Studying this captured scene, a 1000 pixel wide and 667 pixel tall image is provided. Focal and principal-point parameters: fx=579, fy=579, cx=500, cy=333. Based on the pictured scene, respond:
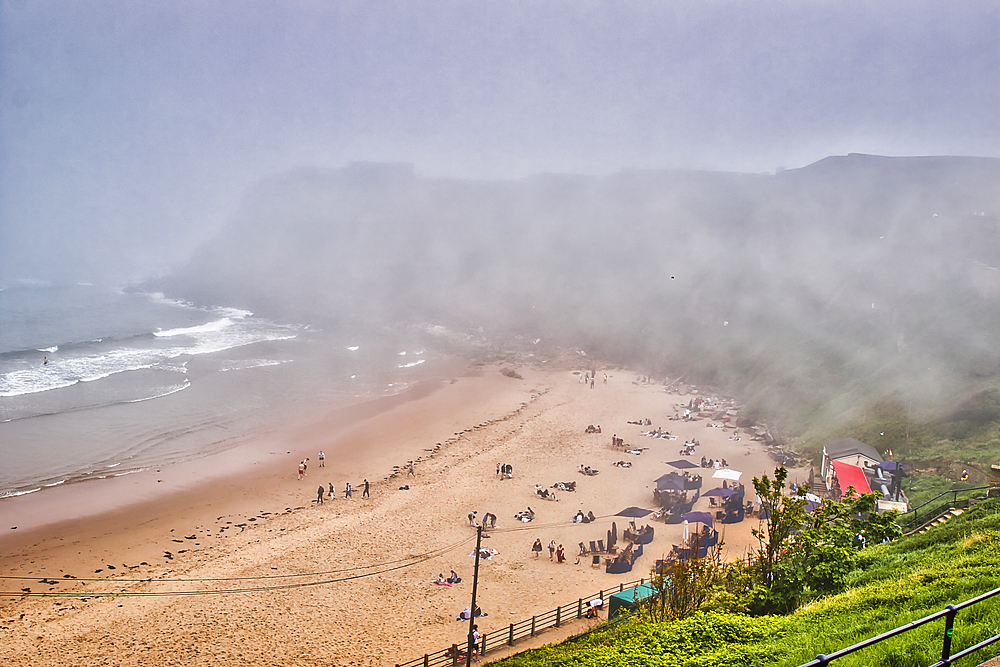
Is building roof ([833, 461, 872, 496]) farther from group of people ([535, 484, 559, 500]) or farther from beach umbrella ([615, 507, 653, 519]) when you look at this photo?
group of people ([535, 484, 559, 500])

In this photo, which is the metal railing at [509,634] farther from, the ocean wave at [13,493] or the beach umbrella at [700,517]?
the ocean wave at [13,493]

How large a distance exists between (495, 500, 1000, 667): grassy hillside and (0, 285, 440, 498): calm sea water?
31415 mm

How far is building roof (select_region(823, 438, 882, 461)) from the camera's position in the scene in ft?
90.6

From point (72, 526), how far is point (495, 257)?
120 m

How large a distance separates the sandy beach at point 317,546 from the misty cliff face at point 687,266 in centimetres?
2741

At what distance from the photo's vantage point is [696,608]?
42.7 ft

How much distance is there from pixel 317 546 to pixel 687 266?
97.1 m

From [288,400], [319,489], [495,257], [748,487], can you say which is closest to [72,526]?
[319,489]

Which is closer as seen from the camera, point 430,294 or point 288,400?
point 288,400

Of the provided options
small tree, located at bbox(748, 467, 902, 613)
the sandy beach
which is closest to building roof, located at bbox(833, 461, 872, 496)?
the sandy beach

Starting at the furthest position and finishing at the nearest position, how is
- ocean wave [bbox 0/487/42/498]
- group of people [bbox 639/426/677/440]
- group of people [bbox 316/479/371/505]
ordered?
group of people [bbox 639/426/677/440]
group of people [bbox 316/479/371/505]
ocean wave [bbox 0/487/42/498]

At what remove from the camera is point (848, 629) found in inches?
322

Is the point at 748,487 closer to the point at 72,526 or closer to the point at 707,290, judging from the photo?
the point at 72,526

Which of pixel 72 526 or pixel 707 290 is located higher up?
pixel 707 290
